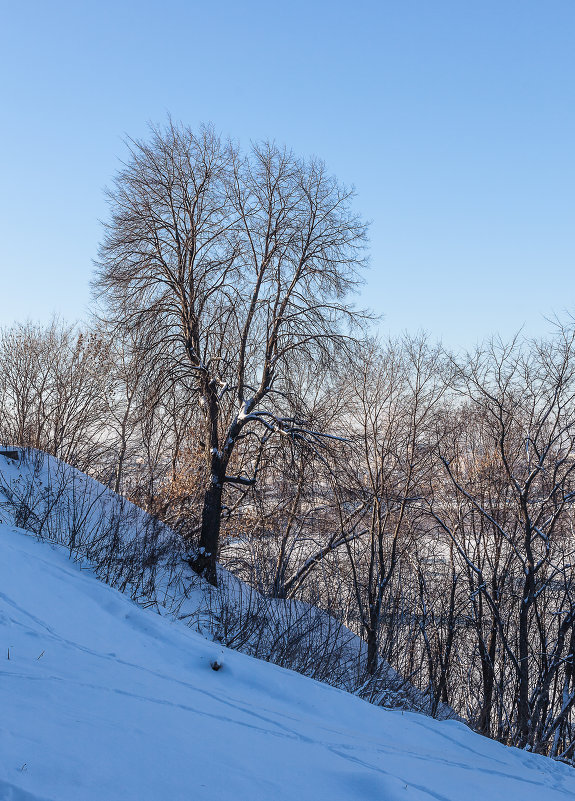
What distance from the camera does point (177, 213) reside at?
43.8 feet

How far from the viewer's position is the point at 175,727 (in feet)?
10.6

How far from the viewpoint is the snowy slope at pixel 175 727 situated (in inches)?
98.0

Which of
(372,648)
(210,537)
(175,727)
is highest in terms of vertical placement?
(210,537)

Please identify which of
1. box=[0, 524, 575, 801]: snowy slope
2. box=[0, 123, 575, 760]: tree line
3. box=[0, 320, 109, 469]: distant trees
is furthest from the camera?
box=[0, 320, 109, 469]: distant trees

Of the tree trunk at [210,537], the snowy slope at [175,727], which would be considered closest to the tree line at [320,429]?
the tree trunk at [210,537]

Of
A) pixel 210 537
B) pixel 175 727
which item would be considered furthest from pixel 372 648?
pixel 175 727

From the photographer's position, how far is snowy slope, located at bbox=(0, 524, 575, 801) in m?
2.49

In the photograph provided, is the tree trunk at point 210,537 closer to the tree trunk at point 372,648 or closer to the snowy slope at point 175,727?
the tree trunk at point 372,648

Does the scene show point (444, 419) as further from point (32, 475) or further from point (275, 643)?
point (32, 475)

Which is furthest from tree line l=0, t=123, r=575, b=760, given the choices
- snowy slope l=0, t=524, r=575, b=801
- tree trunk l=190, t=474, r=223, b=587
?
snowy slope l=0, t=524, r=575, b=801

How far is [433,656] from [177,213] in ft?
52.1

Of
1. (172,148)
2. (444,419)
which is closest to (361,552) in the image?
(444,419)

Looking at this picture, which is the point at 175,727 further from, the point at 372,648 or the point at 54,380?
the point at 54,380

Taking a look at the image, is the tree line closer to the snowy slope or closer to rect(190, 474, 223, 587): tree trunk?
rect(190, 474, 223, 587): tree trunk
